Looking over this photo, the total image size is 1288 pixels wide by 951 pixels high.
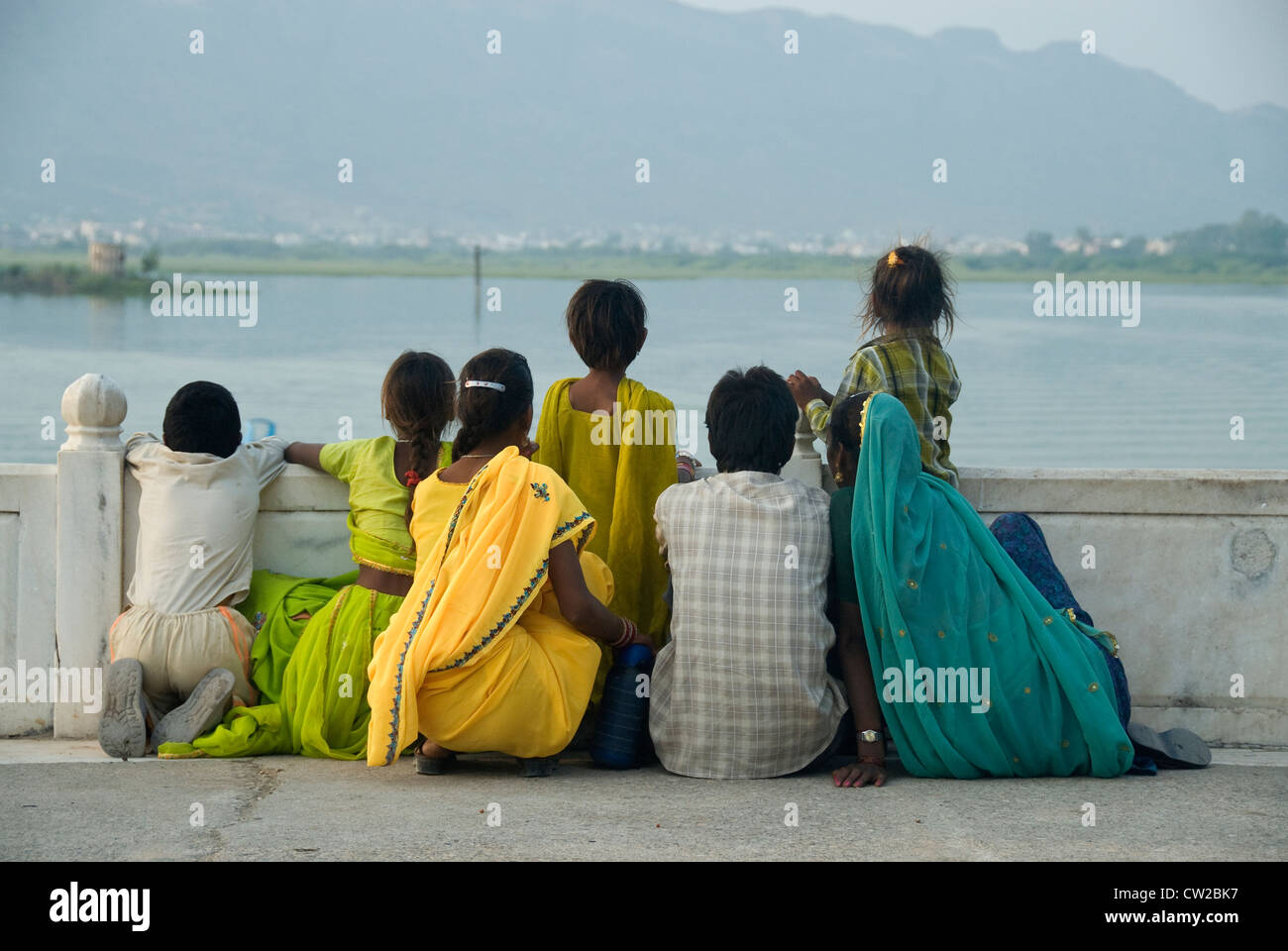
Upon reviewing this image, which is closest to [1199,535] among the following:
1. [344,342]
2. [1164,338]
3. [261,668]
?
[261,668]

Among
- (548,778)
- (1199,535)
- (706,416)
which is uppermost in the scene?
(706,416)

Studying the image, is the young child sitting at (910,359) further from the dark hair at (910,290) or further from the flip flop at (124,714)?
the flip flop at (124,714)

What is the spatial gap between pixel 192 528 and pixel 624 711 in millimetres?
1535

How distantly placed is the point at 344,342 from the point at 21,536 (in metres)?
31.8

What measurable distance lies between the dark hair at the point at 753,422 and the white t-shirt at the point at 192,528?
1.61 meters

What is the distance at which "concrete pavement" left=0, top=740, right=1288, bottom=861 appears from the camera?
3133mm

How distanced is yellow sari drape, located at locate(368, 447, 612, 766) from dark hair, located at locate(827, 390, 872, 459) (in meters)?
0.80

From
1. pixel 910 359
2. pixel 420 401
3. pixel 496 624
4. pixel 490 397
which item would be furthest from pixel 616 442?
pixel 910 359

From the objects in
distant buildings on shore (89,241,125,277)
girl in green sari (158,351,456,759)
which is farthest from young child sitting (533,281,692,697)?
distant buildings on shore (89,241,125,277)

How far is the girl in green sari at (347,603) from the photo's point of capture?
411 centimetres

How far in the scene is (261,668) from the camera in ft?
14.1

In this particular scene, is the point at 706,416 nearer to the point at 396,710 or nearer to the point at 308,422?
the point at 396,710

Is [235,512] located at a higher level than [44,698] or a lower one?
higher

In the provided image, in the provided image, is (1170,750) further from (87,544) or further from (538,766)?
(87,544)
